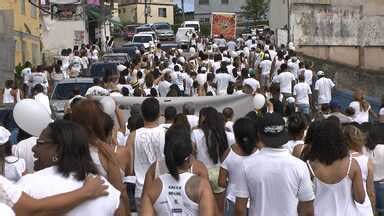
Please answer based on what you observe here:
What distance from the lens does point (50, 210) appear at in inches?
181

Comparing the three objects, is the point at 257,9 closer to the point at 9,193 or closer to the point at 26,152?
the point at 26,152

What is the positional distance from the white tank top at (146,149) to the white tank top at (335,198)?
6.95 ft

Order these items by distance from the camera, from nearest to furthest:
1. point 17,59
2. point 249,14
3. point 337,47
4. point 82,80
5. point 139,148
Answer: point 139,148 → point 82,80 → point 17,59 → point 337,47 → point 249,14

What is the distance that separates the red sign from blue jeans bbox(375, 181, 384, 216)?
36380 millimetres

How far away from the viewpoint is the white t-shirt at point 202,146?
795cm

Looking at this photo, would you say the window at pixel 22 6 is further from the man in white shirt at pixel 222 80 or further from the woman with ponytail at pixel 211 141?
the woman with ponytail at pixel 211 141

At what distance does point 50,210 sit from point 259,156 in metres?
1.96

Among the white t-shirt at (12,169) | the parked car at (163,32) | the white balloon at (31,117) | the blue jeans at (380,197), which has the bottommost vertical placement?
the blue jeans at (380,197)

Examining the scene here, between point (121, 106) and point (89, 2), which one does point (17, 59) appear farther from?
point (89, 2)

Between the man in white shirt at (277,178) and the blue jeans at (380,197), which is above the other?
the man in white shirt at (277,178)

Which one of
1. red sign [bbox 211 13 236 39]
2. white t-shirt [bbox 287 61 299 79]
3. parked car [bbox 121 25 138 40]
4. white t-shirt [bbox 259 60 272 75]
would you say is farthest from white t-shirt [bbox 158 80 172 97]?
parked car [bbox 121 25 138 40]

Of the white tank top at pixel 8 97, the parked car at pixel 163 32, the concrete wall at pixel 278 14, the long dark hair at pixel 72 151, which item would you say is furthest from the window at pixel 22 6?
the long dark hair at pixel 72 151

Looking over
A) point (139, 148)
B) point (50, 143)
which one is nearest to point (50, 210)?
point (50, 143)

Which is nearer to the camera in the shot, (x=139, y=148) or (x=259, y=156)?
(x=259, y=156)
